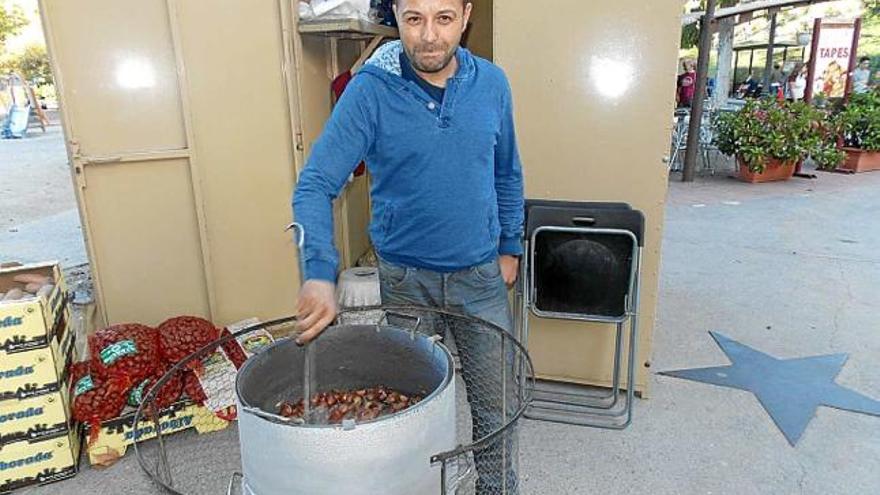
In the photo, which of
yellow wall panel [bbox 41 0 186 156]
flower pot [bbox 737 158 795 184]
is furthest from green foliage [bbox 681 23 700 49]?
yellow wall panel [bbox 41 0 186 156]

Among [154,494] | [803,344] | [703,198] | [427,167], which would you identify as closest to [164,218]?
[154,494]

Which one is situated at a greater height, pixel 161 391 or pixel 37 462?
pixel 161 391

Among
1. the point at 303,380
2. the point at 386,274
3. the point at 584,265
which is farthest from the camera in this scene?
the point at 584,265

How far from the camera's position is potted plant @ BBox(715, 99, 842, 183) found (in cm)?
730

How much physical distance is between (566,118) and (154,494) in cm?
212

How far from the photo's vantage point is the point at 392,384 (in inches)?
53.8

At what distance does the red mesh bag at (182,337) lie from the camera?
8.23ft

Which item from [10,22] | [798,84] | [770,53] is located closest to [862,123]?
[798,84]

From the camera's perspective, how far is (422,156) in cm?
149

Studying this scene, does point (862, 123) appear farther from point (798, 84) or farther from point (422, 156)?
point (422, 156)

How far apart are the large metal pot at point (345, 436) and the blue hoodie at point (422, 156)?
0.35 metres

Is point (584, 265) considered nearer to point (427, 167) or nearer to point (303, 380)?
point (427, 167)

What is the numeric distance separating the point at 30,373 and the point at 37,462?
1.10 feet

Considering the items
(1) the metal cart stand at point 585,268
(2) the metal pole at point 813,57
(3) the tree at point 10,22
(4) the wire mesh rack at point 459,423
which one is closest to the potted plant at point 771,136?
(2) the metal pole at point 813,57
